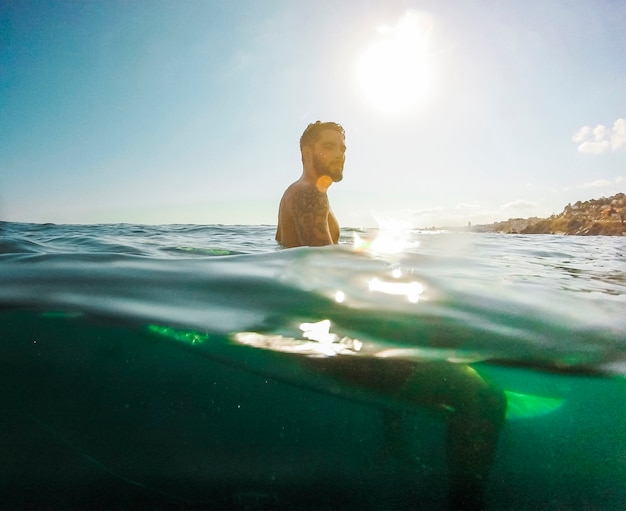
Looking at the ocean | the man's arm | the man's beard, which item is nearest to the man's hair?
the man's beard

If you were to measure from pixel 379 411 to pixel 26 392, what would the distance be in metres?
1.99

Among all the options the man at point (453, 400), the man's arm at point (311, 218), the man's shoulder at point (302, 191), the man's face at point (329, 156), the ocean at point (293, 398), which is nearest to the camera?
the ocean at point (293, 398)

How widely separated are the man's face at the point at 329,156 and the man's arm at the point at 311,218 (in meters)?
0.68

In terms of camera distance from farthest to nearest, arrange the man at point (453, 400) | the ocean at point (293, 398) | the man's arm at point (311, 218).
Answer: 1. the man's arm at point (311, 218)
2. the man at point (453, 400)
3. the ocean at point (293, 398)

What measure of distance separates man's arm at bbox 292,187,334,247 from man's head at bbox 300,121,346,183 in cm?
69

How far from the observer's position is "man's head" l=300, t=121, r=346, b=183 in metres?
5.95

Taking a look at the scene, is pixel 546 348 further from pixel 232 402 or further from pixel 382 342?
pixel 232 402

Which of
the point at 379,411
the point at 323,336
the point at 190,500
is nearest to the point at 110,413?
the point at 190,500

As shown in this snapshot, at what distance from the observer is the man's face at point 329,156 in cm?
595

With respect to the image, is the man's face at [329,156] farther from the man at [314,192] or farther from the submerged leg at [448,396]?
the submerged leg at [448,396]

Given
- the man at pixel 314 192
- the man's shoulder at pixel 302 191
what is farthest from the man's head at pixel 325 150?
the man's shoulder at pixel 302 191

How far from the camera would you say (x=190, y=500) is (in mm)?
1716

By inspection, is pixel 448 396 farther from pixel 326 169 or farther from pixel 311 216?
pixel 326 169

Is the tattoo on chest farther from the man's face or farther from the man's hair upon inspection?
the man's hair
